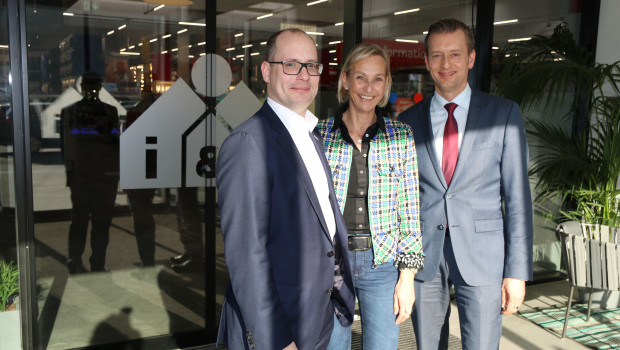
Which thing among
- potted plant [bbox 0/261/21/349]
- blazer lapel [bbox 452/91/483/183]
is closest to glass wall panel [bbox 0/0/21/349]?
potted plant [bbox 0/261/21/349]

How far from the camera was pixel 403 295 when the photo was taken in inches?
88.4

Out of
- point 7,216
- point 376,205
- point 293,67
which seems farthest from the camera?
point 7,216

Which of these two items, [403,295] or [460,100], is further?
[460,100]

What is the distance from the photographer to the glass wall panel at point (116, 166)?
11.2 ft

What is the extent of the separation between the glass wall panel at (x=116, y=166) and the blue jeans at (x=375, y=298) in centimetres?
194

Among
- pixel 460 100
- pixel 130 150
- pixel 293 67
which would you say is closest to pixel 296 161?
pixel 293 67

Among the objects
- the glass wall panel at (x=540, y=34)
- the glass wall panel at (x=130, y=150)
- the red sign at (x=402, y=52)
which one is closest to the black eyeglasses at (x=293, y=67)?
the glass wall panel at (x=130, y=150)

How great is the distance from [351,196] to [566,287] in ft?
13.3

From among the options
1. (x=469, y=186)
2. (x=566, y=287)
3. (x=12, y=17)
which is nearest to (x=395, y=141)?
(x=469, y=186)

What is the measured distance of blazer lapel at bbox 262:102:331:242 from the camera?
5.49 ft

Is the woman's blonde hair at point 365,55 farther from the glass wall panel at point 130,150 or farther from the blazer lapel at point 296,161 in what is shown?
the glass wall panel at point 130,150

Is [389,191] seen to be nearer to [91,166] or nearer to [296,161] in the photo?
[296,161]

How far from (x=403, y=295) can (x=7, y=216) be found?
2468 millimetres

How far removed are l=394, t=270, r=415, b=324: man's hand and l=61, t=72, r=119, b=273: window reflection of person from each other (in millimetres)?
2160
